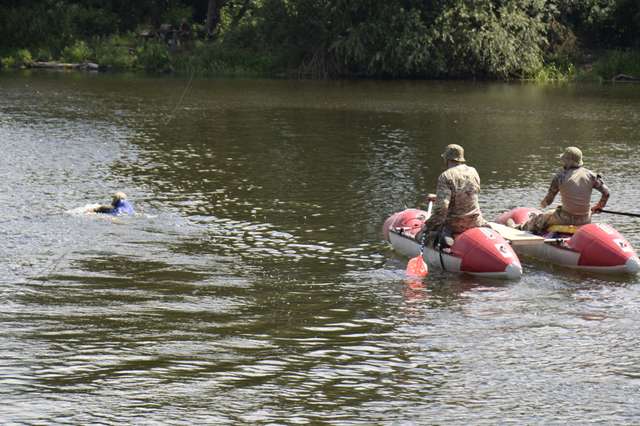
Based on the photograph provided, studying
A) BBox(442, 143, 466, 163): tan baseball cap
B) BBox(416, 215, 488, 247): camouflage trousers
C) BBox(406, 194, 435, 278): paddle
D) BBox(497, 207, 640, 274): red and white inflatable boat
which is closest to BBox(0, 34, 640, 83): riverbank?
BBox(497, 207, 640, 274): red and white inflatable boat

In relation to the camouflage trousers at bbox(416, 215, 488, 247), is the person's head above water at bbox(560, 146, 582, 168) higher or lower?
higher

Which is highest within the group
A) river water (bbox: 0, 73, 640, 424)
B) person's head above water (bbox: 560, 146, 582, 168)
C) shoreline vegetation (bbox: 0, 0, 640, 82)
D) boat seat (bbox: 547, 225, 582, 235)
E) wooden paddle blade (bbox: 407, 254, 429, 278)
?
shoreline vegetation (bbox: 0, 0, 640, 82)

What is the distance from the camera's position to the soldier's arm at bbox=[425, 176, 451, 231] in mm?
15203

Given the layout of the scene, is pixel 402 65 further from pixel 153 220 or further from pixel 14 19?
pixel 153 220

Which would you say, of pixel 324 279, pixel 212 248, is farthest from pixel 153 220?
pixel 324 279

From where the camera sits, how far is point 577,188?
622 inches

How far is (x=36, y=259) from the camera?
15656mm

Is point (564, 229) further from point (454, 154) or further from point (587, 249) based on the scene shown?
point (454, 154)

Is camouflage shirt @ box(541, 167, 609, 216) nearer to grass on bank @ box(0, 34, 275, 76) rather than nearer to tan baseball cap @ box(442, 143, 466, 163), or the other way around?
tan baseball cap @ box(442, 143, 466, 163)

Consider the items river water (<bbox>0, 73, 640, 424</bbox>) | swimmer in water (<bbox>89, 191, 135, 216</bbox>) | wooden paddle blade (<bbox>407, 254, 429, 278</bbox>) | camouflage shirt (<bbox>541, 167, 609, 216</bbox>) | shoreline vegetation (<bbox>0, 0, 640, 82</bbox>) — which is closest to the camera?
river water (<bbox>0, 73, 640, 424</bbox>)

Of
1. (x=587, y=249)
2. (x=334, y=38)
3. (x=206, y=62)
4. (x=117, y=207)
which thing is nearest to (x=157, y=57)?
(x=206, y=62)

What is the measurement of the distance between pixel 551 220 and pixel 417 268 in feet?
8.10

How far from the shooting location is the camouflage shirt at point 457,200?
599 inches

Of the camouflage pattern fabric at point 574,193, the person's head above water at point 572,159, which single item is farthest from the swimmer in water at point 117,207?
the person's head above water at point 572,159
